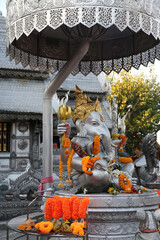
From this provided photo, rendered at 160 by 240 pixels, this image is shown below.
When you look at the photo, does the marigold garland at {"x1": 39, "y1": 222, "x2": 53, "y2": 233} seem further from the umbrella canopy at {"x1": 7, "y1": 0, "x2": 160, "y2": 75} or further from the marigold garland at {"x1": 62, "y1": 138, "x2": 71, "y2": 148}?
the umbrella canopy at {"x1": 7, "y1": 0, "x2": 160, "y2": 75}

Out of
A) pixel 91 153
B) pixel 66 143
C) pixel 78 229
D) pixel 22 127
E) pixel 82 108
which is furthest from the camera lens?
pixel 22 127

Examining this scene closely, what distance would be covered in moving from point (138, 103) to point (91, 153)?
21.1m

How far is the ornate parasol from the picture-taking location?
17.0ft

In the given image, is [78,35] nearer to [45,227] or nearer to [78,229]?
[45,227]

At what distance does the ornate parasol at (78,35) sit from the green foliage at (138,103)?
56.4 ft

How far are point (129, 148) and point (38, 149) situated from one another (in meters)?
11.2

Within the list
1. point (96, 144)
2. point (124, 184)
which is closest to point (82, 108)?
point (96, 144)

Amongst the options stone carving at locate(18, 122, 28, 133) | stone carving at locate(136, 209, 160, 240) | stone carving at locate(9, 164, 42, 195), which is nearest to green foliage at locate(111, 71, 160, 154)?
stone carving at locate(18, 122, 28, 133)

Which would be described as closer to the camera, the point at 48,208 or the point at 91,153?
the point at 48,208

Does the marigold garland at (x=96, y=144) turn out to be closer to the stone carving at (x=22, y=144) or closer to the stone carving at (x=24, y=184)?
the stone carving at (x=24, y=184)

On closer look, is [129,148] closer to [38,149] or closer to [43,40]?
[38,149]

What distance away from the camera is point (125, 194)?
18.8ft

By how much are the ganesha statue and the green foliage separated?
61.0 feet

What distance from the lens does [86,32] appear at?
24.8 feet
